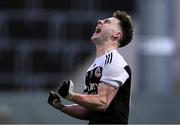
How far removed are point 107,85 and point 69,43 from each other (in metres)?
10.9

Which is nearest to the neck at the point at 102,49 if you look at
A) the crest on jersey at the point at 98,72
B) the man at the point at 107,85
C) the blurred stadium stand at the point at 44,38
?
the man at the point at 107,85

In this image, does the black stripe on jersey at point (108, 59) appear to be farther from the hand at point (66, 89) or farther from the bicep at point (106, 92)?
the hand at point (66, 89)

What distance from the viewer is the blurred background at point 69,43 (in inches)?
610

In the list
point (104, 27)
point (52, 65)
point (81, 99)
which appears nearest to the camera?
point (81, 99)

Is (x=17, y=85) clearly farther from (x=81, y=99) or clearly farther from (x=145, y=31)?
(x=81, y=99)

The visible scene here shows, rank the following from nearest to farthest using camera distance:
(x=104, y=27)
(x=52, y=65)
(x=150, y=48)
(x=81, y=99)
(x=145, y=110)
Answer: (x=81, y=99) < (x=104, y=27) < (x=145, y=110) < (x=150, y=48) < (x=52, y=65)

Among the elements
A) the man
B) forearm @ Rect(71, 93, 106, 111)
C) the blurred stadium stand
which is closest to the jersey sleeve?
the man

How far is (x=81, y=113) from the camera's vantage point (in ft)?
21.0

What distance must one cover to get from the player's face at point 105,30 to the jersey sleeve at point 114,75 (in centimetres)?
25

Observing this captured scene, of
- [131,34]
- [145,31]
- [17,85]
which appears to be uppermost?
[131,34]

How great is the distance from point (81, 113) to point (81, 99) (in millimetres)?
482

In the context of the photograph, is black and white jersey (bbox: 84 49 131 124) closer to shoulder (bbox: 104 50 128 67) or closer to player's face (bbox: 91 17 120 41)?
shoulder (bbox: 104 50 128 67)

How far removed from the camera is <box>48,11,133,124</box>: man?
19.7 feet

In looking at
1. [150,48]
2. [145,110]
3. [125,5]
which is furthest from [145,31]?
[145,110]
